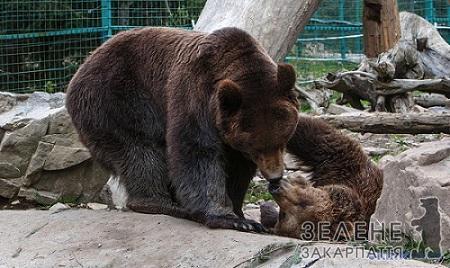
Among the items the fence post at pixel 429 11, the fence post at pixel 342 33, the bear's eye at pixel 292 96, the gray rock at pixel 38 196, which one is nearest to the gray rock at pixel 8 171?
the gray rock at pixel 38 196

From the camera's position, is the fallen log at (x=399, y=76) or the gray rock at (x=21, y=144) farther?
the fallen log at (x=399, y=76)

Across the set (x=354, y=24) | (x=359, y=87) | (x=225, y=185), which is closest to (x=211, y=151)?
(x=225, y=185)

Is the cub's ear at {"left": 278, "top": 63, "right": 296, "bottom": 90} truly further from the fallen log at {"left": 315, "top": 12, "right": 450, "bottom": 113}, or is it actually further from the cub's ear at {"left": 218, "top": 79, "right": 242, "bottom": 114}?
the fallen log at {"left": 315, "top": 12, "right": 450, "bottom": 113}

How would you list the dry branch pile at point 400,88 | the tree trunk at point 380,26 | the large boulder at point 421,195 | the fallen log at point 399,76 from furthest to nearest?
the tree trunk at point 380,26 → the fallen log at point 399,76 → the dry branch pile at point 400,88 → the large boulder at point 421,195

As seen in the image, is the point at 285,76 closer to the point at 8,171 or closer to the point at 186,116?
the point at 186,116

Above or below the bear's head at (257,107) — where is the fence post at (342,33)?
below

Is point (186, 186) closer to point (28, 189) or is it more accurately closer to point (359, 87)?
point (28, 189)

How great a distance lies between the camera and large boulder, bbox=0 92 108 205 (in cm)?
742

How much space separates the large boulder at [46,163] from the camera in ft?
24.3

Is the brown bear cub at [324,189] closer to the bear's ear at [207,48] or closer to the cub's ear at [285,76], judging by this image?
the cub's ear at [285,76]

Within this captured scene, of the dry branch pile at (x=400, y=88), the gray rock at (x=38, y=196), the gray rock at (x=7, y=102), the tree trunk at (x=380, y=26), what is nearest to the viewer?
the gray rock at (x=38, y=196)

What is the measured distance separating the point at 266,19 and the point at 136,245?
10.1 feet

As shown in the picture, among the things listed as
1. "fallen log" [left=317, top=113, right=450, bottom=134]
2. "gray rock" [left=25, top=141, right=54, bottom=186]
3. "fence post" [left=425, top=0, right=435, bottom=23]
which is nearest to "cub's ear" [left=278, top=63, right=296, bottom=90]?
"fallen log" [left=317, top=113, right=450, bottom=134]

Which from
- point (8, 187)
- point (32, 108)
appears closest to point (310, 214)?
point (8, 187)
